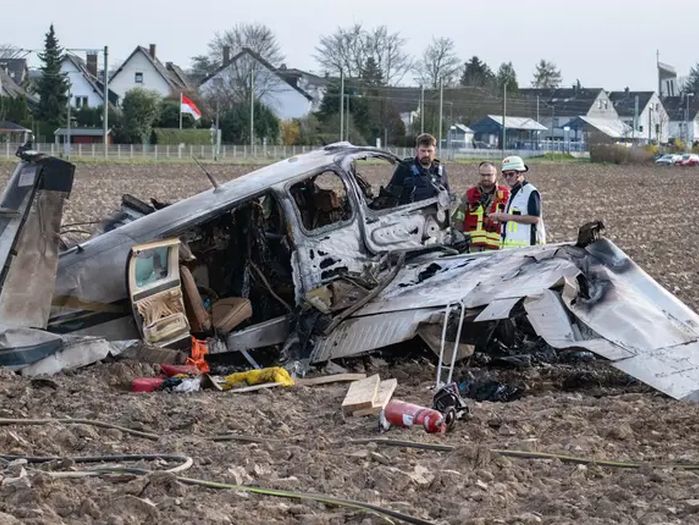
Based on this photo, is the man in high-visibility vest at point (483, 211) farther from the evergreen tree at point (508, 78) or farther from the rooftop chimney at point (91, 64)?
the evergreen tree at point (508, 78)

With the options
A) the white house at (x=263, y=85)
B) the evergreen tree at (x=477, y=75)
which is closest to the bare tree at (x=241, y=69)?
the white house at (x=263, y=85)

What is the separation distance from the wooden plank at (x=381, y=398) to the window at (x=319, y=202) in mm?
2296

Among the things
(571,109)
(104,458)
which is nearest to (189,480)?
(104,458)

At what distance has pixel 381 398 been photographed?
7.56 metres

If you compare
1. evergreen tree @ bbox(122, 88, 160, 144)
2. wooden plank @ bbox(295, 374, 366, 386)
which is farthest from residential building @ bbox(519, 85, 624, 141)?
wooden plank @ bbox(295, 374, 366, 386)

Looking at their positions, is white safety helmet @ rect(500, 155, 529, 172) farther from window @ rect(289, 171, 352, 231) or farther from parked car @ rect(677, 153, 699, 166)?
parked car @ rect(677, 153, 699, 166)

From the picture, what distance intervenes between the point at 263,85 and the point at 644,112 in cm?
5913

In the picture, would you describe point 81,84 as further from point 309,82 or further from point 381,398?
point 381,398

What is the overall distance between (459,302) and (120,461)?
3305mm

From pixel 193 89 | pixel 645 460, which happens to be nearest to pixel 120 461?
pixel 645 460

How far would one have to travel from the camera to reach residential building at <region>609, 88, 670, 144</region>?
131 metres

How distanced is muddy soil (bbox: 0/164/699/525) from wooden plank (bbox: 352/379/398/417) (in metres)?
0.12

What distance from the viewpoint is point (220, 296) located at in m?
9.90

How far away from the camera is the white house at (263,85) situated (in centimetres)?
8719
